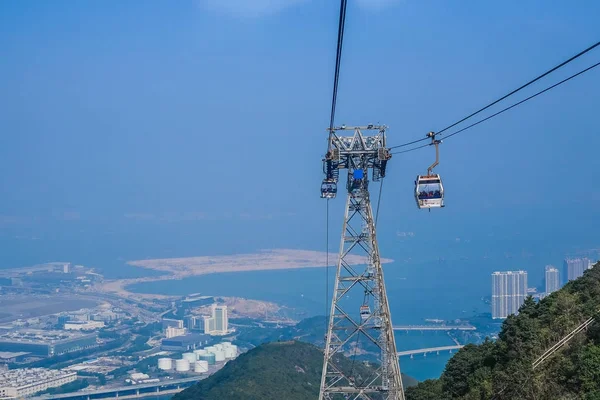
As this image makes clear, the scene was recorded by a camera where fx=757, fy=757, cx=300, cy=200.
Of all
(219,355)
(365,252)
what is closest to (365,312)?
(365,252)

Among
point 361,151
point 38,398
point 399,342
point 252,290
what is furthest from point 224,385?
point 252,290

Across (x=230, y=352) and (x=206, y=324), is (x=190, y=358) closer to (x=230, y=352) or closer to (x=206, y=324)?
(x=230, y=352)

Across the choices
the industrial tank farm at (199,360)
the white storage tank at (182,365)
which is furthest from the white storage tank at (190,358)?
the white storage tank at (182,365)

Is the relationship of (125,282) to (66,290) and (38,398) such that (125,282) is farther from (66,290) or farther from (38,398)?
(38,398)

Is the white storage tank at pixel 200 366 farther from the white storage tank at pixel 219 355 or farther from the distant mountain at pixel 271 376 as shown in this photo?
the distant mountain at pixel 271 376

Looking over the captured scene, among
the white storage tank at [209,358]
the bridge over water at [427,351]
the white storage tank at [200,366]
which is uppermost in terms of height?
the bridge over water at [427,351]

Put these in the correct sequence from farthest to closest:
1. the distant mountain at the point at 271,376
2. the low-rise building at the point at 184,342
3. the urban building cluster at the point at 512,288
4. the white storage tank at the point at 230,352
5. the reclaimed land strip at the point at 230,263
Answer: the reclaimed land strip at the point at 230,263, the urban building cluster at the point at 512,288, the low-rise building at the point at 184,342, the white storage tank at the point at 230,352, the distant mountain at the point at 271,376
